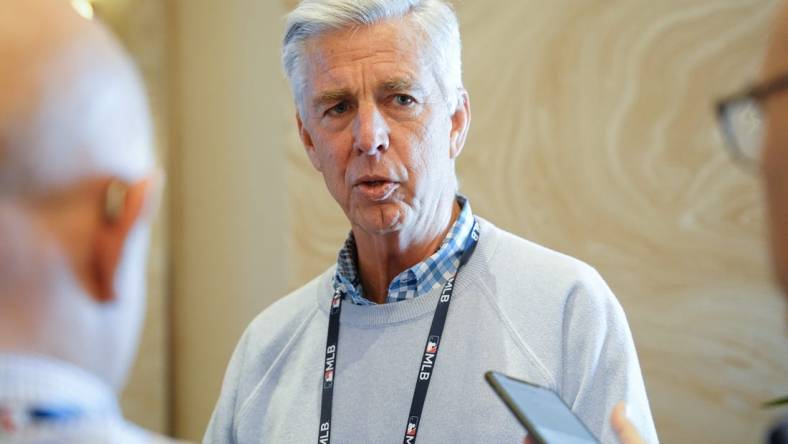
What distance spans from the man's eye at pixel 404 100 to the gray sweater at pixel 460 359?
0.35 m

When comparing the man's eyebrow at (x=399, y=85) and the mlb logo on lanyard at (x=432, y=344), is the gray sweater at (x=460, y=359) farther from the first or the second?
the man's eyebrow at (x=399, y=85)

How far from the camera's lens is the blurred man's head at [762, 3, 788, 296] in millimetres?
938

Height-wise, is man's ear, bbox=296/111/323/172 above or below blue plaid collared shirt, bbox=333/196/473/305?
above

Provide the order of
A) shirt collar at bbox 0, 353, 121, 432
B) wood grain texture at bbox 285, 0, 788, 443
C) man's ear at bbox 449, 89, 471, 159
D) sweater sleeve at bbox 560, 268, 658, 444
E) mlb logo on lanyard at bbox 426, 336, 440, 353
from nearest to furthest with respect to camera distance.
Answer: shirt collar at bbox 0, 353, 121, 432, sweater sleeve at bbox 560, 268, 658, 444, mlb logo on lanyard at bbox 426, 336, 440, 353, man's ear at bbox 449, 89, 471, 159, wood grain texture at bbox 285, 0, 788, 443

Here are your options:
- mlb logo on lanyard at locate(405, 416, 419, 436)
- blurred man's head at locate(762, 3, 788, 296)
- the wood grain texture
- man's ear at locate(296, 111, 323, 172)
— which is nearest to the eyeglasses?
blurred man's head at locate(762, 3, 788, 296)

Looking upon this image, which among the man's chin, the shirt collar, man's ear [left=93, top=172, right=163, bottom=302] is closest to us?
the shirt collar

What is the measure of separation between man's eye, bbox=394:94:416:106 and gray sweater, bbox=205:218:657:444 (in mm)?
346

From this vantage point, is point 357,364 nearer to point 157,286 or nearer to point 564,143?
point 564,143

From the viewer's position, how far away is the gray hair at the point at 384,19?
90.6 inches

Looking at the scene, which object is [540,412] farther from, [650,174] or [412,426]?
[650,174]

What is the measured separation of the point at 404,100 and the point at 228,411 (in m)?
0.84

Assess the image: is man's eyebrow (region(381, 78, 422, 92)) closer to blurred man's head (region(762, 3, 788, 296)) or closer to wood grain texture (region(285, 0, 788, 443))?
blurred man's head (region(762, 3, 788, 296))

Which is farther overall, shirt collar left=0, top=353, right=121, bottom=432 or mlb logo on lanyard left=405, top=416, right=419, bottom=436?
mlb logo on lanyard left=405, top=416, right=419, bottom=436

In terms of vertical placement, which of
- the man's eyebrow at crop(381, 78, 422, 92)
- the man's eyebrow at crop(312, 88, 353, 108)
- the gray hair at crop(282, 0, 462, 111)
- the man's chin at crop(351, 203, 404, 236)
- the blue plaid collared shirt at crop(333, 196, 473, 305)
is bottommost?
the blue plaid collared shirt at crop(333, 196, 473, 305)
